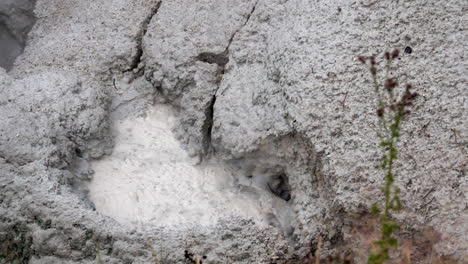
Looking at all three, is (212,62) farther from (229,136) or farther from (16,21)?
(16,21)

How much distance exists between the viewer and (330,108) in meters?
2.38

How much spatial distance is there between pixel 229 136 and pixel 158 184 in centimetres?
30

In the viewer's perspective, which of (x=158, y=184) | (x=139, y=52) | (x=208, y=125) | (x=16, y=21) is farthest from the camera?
(x=16, y=21)

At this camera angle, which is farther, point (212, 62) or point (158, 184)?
point (212, 62)

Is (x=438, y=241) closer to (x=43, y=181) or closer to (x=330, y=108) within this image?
(x=330, y=108)

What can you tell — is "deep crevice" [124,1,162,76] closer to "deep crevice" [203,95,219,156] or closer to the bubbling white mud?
the bubbling white mud

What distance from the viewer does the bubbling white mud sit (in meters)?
2.44

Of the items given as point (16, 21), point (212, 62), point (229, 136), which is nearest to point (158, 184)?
point (229, 136)

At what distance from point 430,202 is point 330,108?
1.41 feet

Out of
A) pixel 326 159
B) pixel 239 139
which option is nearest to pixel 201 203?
pixel 239 139

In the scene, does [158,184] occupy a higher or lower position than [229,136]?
lower

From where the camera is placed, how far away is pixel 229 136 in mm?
2551

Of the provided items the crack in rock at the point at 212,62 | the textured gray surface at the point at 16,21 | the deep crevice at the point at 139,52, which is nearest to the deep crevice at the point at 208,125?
the crack in rock at the point at 212,62

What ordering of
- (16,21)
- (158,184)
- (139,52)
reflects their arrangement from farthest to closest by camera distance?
1. (16,21)
2. (139,52)
3. (158,184)
